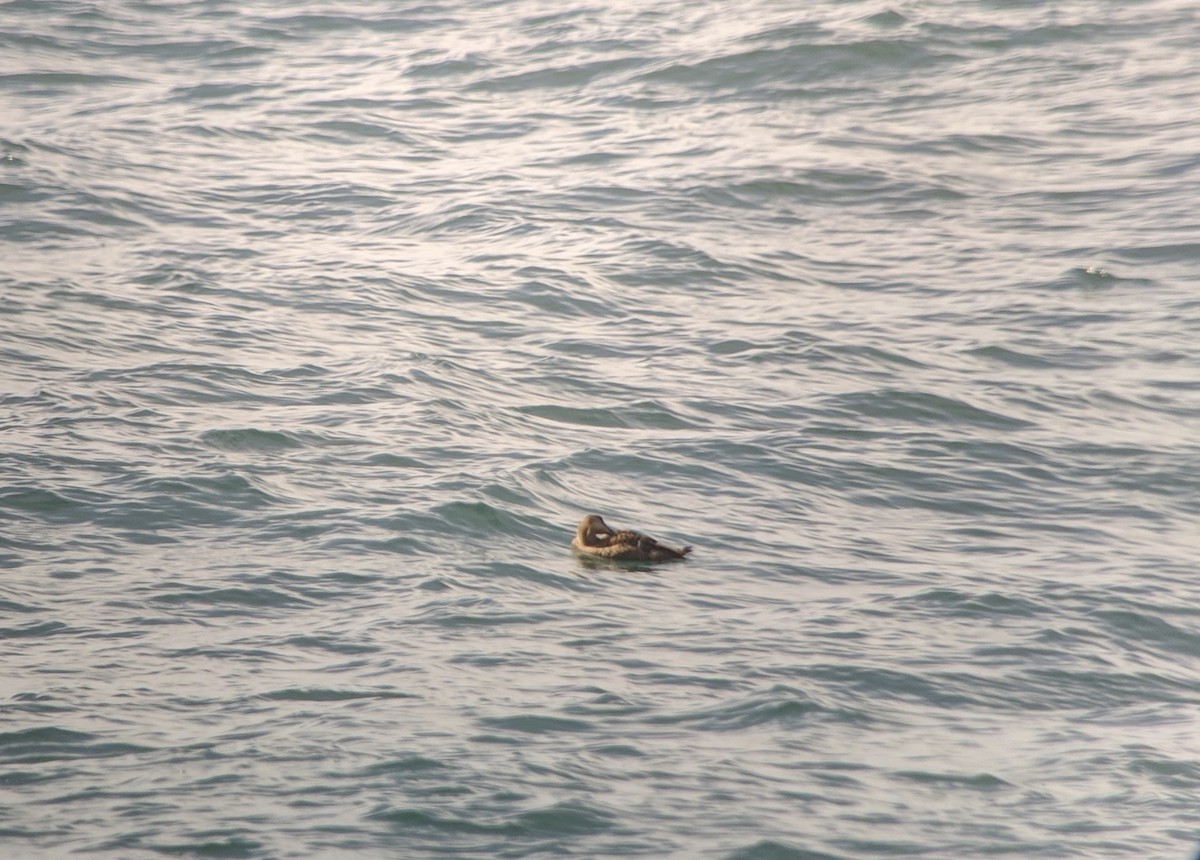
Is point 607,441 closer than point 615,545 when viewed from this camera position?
No

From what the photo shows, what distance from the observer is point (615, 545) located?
9.59 metres

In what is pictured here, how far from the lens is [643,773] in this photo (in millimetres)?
7051

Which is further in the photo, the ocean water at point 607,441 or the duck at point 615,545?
the duck at point 615,545

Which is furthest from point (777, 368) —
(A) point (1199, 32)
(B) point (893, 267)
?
(A) point (1199, 32)

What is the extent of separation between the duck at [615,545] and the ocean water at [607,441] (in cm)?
13

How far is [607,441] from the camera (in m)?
12.0

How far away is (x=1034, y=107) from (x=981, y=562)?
41.7 ft

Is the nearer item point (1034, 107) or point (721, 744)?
point (721, 744)

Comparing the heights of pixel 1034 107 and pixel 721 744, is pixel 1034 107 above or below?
above

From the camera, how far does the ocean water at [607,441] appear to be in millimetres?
7062

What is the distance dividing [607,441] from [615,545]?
2.48m

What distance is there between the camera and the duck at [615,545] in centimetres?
955

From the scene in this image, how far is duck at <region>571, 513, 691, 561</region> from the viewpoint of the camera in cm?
955

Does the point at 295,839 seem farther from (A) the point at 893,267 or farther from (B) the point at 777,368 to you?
(A) the point at 893,267
